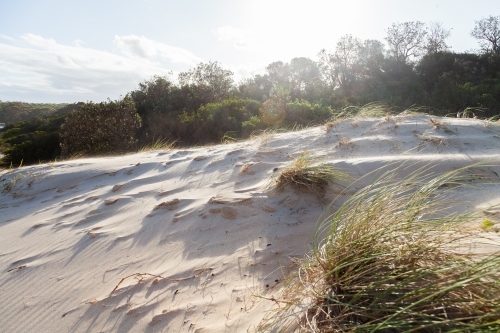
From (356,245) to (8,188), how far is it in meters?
5.02

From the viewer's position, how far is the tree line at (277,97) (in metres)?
11.5

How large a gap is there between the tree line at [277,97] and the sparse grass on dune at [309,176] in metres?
5.71

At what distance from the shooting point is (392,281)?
4.83 ft

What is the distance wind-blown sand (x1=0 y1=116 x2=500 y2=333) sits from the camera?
2.16 meters

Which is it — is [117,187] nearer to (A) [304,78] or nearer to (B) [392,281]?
(B) [392,281]

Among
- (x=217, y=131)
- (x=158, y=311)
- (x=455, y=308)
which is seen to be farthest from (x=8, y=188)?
(x=217, y=131)

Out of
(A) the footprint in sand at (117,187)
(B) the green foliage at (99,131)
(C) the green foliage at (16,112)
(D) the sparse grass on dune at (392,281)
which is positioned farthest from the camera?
(C) the green foliage at (16,112)

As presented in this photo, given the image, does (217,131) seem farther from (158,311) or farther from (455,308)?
(455,308)

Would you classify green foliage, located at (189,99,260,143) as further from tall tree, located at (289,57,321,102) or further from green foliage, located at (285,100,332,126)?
tall tree, located at (289,57,321,102)

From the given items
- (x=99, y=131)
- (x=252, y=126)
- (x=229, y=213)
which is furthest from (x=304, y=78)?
(x=229, y=213)

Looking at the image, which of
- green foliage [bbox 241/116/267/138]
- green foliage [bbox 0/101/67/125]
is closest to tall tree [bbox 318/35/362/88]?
green foliage [bbox 241/116/267/138]

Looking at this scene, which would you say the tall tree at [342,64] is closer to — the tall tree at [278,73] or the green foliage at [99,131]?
the tall tree at [278,73]

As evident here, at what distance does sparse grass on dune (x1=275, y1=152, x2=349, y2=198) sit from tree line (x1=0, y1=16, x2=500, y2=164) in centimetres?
571

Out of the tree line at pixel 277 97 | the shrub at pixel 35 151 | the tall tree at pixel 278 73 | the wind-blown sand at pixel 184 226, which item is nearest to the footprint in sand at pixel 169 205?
the wind-blown sand at pixel 184 226
